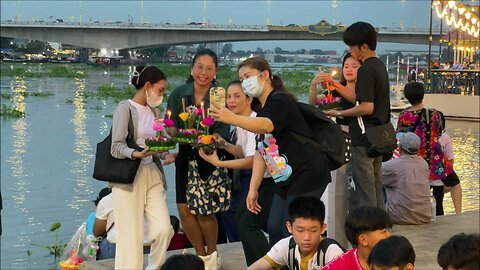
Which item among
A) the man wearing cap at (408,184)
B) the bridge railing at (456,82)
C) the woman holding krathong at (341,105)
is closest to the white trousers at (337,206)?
the woman holding krathong at (341,105)

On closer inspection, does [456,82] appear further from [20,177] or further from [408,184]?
[408,184]

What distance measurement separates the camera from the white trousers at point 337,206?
6.89 metres

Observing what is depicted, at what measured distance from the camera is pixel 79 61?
316 ft

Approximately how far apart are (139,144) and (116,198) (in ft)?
1.32

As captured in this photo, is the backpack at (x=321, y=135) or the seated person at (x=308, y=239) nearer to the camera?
the seated person at (x=308, y=239)

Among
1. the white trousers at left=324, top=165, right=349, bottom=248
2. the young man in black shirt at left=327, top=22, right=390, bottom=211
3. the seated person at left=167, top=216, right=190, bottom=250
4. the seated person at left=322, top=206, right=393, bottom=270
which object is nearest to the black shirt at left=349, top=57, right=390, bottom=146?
the young man in black shirt at left=327, top=22, right=390, bottom=211

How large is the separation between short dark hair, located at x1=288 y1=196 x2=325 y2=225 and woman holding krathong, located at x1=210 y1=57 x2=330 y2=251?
465mm

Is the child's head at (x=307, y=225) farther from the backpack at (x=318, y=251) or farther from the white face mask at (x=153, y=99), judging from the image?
the white face mask at (x=153, y=99)

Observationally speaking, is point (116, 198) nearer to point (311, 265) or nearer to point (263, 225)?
point (263, 225)

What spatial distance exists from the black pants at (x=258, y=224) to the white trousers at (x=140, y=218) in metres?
0.61

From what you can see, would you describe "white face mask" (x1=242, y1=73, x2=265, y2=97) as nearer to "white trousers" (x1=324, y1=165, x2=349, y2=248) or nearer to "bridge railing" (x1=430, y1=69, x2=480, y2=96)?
"white trousers" (x1=324, y1=165, x2=349, y2=248)

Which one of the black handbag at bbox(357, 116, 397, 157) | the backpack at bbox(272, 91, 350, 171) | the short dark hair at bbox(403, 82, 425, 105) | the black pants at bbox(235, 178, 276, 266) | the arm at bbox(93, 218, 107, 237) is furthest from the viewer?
the short dark hair at bbox(403, 82, 425, 105)

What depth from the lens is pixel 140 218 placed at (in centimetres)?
600

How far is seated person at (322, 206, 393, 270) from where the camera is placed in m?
4.38
